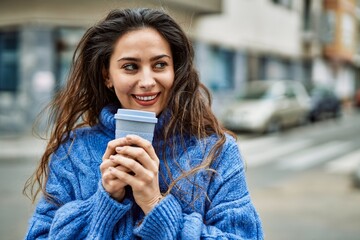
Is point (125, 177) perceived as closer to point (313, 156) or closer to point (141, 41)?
point (141, 41)

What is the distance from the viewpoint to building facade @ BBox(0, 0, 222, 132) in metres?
14.4

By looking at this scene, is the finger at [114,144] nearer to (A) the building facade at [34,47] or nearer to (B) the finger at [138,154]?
(B) the finger at [138,154]

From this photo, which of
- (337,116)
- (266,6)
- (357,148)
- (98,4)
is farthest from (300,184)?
(266,6)

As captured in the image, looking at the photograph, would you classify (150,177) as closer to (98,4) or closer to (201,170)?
(201,170)

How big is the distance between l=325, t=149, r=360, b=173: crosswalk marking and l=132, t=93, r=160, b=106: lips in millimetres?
7982

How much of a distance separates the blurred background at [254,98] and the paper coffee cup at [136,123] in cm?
58

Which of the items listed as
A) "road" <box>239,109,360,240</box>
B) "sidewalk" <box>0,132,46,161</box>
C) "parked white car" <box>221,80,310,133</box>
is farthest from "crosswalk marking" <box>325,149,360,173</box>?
"sidewalk" <box>0,132,46,161</box>

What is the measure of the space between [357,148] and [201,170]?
11970mm

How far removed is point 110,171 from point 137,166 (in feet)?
0.28

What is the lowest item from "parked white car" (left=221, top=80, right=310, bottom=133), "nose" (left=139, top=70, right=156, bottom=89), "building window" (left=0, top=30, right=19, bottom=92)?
"parked white car" (left=221, top=80, right=310, bottom=133)

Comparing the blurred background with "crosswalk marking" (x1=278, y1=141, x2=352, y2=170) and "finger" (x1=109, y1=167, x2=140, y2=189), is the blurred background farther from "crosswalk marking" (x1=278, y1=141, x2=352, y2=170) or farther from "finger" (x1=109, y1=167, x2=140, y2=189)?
"finger" (x1=109, y1=167, x2=140, y2=189)

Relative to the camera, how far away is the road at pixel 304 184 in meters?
5.71

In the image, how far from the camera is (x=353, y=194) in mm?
7469

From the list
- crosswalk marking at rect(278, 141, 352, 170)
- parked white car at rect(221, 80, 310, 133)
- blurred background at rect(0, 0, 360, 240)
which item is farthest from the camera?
parked white car at rect(221, 80, 310, 133)
